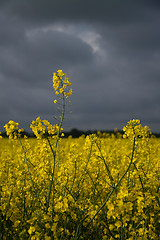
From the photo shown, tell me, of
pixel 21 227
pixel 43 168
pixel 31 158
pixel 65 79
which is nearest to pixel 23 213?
pixel 21 227

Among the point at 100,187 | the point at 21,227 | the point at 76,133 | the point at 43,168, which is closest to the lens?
the point at 21,227

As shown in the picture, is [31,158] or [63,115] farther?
[31,158]

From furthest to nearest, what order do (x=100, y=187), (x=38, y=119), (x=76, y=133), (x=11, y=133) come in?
(x=76, y=133) < (x=100, y=187) < (x=11, y=133) < (x=38, y=119)

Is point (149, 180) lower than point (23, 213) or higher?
higher

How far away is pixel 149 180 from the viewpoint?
4035mm

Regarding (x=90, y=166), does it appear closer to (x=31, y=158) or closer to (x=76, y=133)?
(x=31, y=158)

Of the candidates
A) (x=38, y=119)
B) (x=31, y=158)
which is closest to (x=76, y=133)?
(x=31, y=158)

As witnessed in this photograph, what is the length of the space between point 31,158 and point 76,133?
82.5ft

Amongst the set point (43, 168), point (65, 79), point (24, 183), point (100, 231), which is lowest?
point (100, 231)

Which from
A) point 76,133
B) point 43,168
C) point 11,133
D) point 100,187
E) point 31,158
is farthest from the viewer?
point 76,133

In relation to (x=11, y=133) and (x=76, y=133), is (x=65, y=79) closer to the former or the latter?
(x=11, y=133)

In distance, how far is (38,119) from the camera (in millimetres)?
3057

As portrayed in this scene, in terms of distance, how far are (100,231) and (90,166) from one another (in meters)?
1.40

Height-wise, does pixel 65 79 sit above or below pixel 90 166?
above
